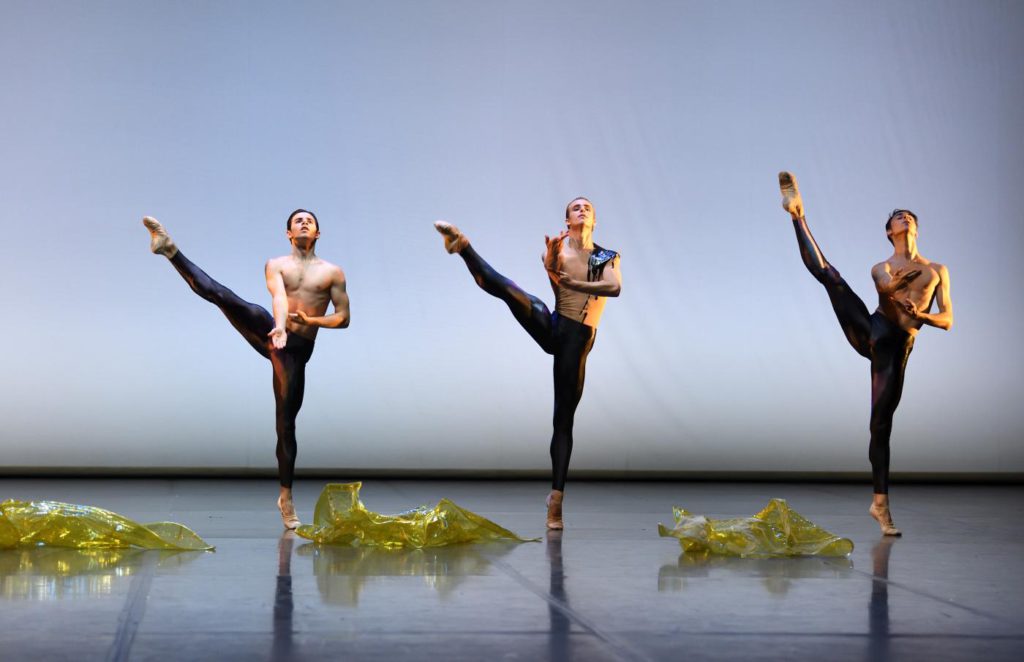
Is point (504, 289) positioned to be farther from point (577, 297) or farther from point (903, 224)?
point (903, 224)

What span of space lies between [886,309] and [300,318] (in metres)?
2.58

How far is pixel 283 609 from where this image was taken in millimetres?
3195

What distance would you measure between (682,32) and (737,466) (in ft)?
10.1

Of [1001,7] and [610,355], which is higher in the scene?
[1001,7]

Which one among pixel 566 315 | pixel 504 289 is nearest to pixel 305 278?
pixel 504 289

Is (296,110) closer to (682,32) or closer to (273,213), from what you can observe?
(273,213)

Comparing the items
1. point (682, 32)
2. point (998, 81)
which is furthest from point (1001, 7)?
point (682, 32)

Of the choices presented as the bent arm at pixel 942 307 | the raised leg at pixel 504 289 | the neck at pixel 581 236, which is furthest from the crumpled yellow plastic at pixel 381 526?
the bent arm at pixel 942 307

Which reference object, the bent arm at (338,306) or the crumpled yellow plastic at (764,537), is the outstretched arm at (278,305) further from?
the crumpled yellow plastic at (764,537)

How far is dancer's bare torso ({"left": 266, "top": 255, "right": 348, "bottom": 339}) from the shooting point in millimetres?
5363

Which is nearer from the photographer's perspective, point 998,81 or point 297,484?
point 297,484

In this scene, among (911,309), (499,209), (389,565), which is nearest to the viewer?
(389,565)

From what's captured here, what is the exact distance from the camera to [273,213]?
812 centimetres

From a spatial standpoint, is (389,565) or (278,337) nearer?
(389,565)
